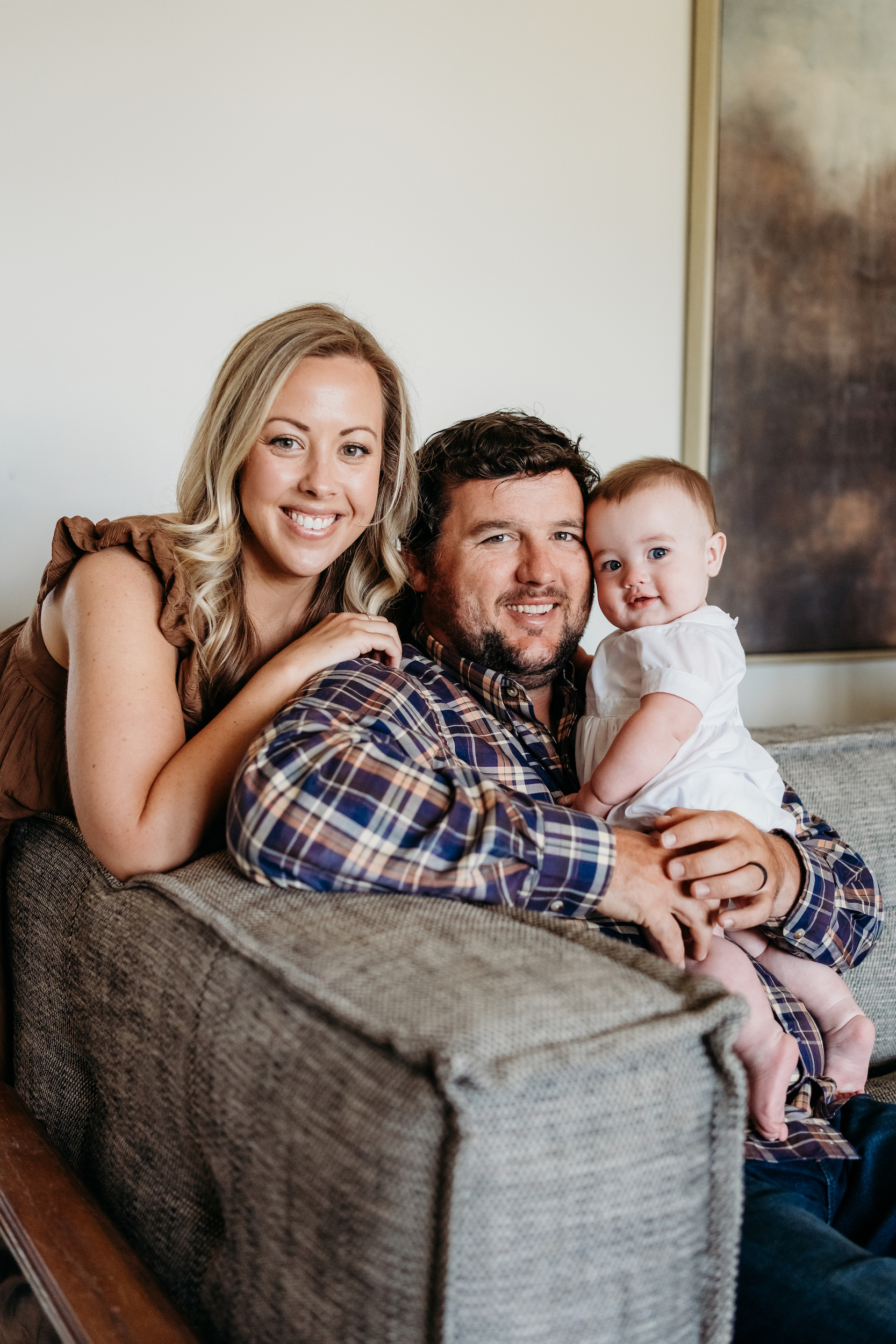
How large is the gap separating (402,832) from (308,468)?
68cm

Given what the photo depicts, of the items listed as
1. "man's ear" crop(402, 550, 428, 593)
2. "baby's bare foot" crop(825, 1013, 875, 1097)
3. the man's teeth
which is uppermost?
the man's teeth

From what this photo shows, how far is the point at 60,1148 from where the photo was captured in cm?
139

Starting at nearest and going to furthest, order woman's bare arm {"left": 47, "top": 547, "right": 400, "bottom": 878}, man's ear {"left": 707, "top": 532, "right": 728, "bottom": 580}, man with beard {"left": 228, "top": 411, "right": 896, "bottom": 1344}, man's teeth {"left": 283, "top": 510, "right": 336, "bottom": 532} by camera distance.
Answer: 1. man with beard {"left": 228, "top": 411, "right": 896, "bottom": 1344}
2. woman's bare arm {"left": 47, "top": 547, "right": 400, "bottom": 878}
3. man's teeth {"left": 283, "top": 510, "right": 336, "bottom": 532}
4. man's ear {"left": 707, "top": 532, "right": 728, "bottom": 580}

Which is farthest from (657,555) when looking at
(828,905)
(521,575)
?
(828,905)

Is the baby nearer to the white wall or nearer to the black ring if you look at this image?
the black ring

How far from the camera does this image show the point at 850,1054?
4.94 ft

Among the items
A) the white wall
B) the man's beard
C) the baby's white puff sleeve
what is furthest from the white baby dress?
the white wall

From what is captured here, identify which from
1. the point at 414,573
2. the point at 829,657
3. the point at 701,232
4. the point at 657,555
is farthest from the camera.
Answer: the point at 829,657

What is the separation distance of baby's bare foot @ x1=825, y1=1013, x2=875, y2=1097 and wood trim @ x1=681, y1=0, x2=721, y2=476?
1.64 metres

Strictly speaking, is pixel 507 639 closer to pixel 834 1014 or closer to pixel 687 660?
pixel 687 660

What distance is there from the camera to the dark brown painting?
2701 millimetres

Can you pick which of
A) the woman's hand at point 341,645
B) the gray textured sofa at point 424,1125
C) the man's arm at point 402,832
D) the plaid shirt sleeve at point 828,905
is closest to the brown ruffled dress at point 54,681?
the woman's hand at point 341,645

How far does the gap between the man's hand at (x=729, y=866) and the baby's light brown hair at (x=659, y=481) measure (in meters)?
0.52

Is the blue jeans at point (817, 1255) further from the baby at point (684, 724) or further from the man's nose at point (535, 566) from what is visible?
the man's nose at point (535, 566)
